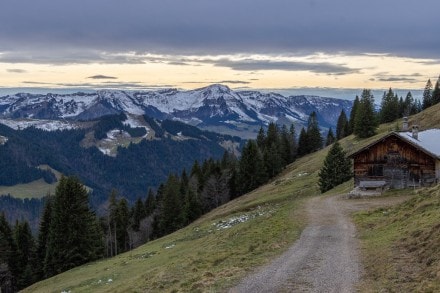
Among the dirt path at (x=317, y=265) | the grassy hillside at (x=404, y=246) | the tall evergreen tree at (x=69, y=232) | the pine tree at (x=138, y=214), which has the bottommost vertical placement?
the pine tree at (x=138, y=214)

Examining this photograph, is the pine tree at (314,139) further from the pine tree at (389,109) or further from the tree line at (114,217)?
the pine tree at (389,109)

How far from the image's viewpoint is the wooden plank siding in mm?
53031

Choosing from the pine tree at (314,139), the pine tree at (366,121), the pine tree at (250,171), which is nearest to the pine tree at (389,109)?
the pine tree at (314,139)

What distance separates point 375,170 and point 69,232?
40.9 metres

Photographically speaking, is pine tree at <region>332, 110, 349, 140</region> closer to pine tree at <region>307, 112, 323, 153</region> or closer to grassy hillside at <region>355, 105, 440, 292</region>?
pine tree at <region>307, 112, 323, 153</region>

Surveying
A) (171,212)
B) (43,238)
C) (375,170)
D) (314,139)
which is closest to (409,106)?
(314,139)

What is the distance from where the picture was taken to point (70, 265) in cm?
6638

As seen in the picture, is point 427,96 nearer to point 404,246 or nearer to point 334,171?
point 334,171

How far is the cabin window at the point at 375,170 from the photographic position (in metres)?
55.5

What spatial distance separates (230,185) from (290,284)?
86165 mm

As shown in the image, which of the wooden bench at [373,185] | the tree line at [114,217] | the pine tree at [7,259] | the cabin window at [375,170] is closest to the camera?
the wooden bench at [373,185]

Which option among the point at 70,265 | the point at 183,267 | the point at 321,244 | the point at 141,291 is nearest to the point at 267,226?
the point at 321,244

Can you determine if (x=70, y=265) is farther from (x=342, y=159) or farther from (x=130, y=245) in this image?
(x=342, y=159)

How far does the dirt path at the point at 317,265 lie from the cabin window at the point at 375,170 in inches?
823
